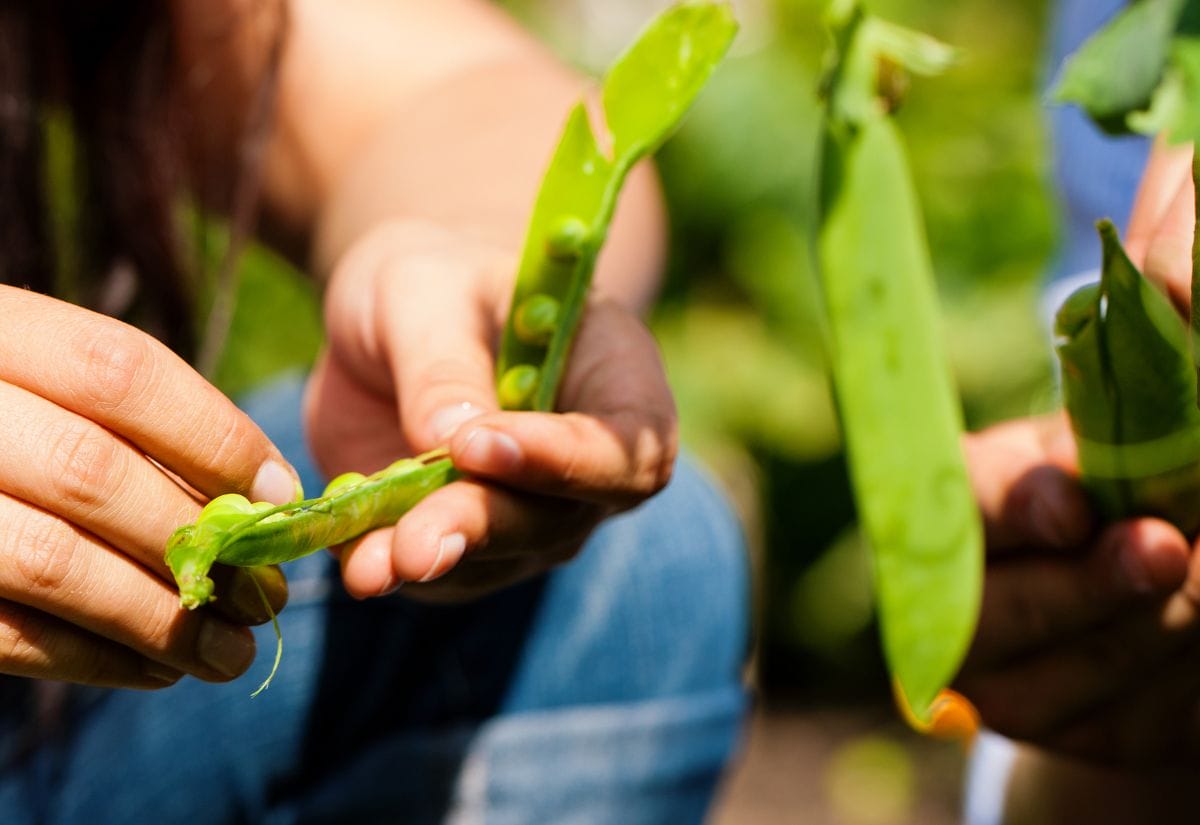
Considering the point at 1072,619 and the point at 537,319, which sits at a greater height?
the point at 537,319

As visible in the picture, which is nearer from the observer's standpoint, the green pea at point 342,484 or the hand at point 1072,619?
the green pea at point 342,484

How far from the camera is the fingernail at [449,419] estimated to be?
1.84ft

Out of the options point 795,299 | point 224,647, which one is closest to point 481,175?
point 224,647

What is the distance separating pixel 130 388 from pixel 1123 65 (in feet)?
1.41

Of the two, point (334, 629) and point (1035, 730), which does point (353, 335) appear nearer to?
point (334, 629)

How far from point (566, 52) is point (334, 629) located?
1365mm

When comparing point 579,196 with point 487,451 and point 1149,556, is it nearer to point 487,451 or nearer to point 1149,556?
point 487,451

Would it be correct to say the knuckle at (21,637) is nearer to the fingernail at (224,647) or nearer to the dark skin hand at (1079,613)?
the fingernail at (224,647)

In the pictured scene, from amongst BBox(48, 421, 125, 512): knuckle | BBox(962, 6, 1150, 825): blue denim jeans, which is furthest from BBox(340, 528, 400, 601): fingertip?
BBox(962, 6, 1150, 825): blue denim jeans

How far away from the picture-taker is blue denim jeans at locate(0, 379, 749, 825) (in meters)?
0.82

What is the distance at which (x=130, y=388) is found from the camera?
1.53 ft

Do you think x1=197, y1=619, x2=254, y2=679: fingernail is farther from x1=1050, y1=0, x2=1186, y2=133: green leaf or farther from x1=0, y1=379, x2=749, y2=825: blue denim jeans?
x1=1050, y1=0, x2=1186, y2=133: green leaf

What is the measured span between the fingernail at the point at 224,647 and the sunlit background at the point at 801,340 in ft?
3.76

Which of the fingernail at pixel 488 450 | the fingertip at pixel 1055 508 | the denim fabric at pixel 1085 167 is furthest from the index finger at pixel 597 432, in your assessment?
the denim fabric at pixel 1085 167
